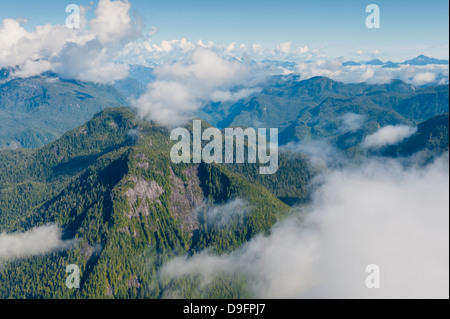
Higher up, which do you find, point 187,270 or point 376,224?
point 376,224

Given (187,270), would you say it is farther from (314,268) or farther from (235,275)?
(314,268)

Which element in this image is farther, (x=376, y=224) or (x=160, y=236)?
(x=160, y=236)
